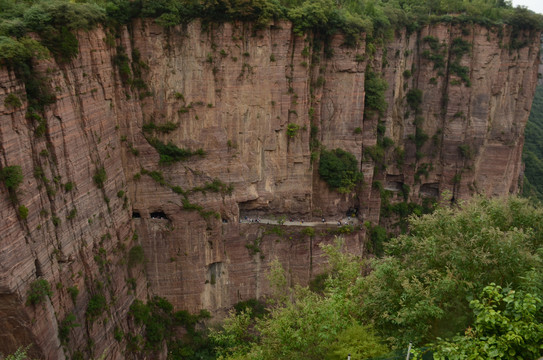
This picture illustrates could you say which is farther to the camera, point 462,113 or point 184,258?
point 462,113

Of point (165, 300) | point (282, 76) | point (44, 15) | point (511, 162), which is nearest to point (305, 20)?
point (282, 76)

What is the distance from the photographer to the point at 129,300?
24.9 meters

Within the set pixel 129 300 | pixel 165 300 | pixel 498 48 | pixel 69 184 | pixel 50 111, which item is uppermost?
pixel 498 48

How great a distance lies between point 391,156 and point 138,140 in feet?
74.8

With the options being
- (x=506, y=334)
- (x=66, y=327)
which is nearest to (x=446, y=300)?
(x=506, y=334)

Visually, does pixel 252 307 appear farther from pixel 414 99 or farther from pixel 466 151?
pixel 466 151

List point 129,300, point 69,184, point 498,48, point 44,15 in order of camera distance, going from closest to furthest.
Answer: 1. point 44,15
2. point 69,184
3. point 129,300
4. point 498,48

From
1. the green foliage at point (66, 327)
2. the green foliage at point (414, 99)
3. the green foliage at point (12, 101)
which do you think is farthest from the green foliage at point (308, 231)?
the green foliage at point (12, 101)

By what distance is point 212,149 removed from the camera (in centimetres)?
2775

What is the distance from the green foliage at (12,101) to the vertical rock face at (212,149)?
163 mm

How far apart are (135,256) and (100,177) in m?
5.90

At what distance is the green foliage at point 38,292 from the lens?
17234 millimetres

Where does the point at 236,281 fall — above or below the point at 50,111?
below

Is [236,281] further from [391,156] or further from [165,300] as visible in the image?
[391,156]
